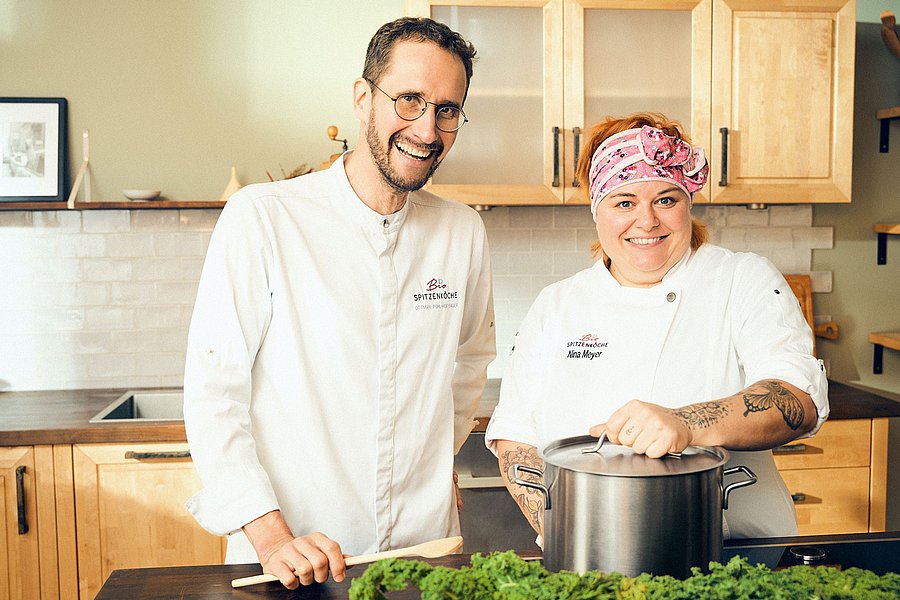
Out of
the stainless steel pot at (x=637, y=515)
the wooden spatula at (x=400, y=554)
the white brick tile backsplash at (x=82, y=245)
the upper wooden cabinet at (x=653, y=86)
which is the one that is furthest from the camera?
the white brick tile backsplash at (x=82, y=245)

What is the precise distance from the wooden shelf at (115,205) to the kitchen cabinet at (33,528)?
911 millimetres

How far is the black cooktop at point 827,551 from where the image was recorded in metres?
1.26

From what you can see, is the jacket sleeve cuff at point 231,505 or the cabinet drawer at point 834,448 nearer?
the jacket sleeve cuff at point 231,505

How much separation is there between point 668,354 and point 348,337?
627mm

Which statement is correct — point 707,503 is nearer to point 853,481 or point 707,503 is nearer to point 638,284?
point 638,284

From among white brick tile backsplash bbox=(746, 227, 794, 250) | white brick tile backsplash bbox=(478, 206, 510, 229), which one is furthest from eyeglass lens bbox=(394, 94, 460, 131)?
white brick tile backsplash bbox=(746, 227, 794, 250)

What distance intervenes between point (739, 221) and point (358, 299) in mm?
2248

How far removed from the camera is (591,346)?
160 centimetres

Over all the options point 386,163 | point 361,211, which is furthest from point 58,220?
point 386,163

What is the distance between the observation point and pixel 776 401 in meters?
1.30

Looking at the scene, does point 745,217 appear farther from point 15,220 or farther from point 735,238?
point 15,220

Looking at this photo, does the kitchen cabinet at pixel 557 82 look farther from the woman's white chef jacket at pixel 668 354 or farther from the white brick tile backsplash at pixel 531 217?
the woman's white chef jacket at pixel 668 354

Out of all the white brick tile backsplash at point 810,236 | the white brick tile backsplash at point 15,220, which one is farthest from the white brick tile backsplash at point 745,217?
the white brick tile backsplash at point 15,220

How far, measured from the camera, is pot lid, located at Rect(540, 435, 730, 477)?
0.97m
